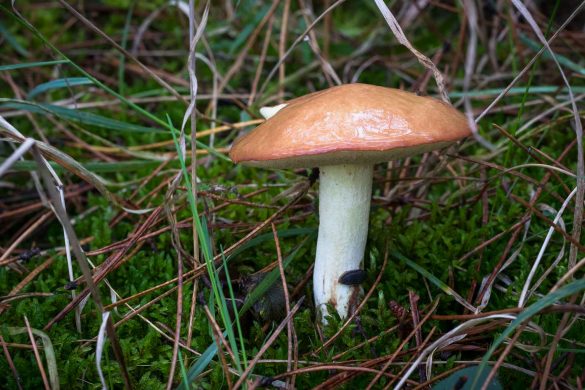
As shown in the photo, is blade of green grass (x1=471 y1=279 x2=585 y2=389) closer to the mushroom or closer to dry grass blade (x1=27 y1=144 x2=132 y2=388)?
the mushroom

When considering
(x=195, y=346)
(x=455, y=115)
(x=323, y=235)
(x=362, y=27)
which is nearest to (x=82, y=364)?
(x=195, y=346)

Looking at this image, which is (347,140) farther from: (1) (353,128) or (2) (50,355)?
(2) (50,355)

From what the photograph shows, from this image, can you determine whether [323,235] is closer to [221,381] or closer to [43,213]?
[221,381]

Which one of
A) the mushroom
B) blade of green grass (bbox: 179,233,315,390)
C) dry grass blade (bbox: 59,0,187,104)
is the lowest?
blade of green grass (bbox: 179,233,315,390)

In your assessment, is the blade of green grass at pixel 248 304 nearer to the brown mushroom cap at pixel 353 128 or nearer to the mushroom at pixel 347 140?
the mushroom at pixel 347 140

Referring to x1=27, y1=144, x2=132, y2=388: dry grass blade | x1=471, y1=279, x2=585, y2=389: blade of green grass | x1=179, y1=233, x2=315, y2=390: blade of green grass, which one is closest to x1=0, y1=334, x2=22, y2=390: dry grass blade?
x1=27, y1=144, x2=132, y2=388: dry grass blade

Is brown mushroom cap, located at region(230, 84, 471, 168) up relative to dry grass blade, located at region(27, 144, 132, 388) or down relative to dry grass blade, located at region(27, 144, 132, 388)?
up

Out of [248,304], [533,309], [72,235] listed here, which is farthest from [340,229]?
[72,235]

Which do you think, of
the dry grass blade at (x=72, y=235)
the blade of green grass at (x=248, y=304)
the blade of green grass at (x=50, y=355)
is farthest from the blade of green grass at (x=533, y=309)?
the blade of green grass at (x=50, y=355)
